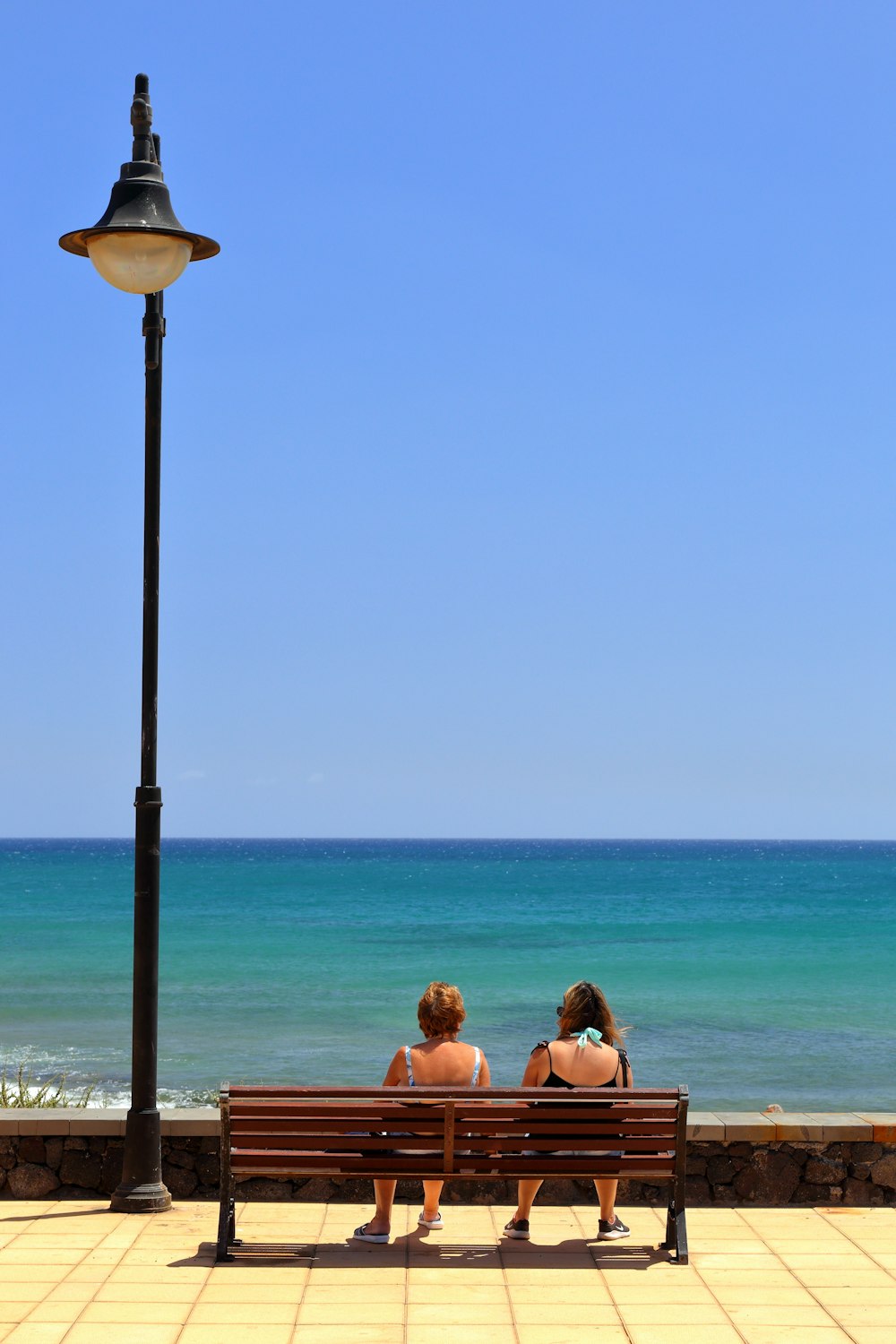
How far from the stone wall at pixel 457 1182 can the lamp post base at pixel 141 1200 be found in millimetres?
298

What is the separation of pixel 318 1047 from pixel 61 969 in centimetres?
1537

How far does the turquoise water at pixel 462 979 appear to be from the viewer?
78.3 ft

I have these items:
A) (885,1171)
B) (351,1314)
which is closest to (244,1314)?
(351,1314)

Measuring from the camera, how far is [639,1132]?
6.56 meters

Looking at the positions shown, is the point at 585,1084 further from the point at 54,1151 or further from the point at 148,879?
the point at 54,1151

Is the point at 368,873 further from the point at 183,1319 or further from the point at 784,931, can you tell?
the point at 183,1319

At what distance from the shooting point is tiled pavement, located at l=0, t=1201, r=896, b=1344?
217 inches

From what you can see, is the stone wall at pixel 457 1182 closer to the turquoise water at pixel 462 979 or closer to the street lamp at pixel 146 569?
the street lamp at pixel 146 569

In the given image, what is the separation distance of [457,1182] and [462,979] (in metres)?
32.0

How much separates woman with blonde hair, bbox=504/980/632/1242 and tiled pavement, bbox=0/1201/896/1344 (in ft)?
0.37

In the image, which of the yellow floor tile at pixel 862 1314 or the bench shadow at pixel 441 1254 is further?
the bench shadow at pixel 441 1254

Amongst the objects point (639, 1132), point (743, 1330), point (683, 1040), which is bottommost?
point (683, 1040)

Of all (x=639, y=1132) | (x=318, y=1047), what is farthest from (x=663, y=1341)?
(x=318, y=1047)

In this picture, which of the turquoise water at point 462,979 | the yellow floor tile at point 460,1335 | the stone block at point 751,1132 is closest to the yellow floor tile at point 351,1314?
the yellow floor tile at point 460,1335
